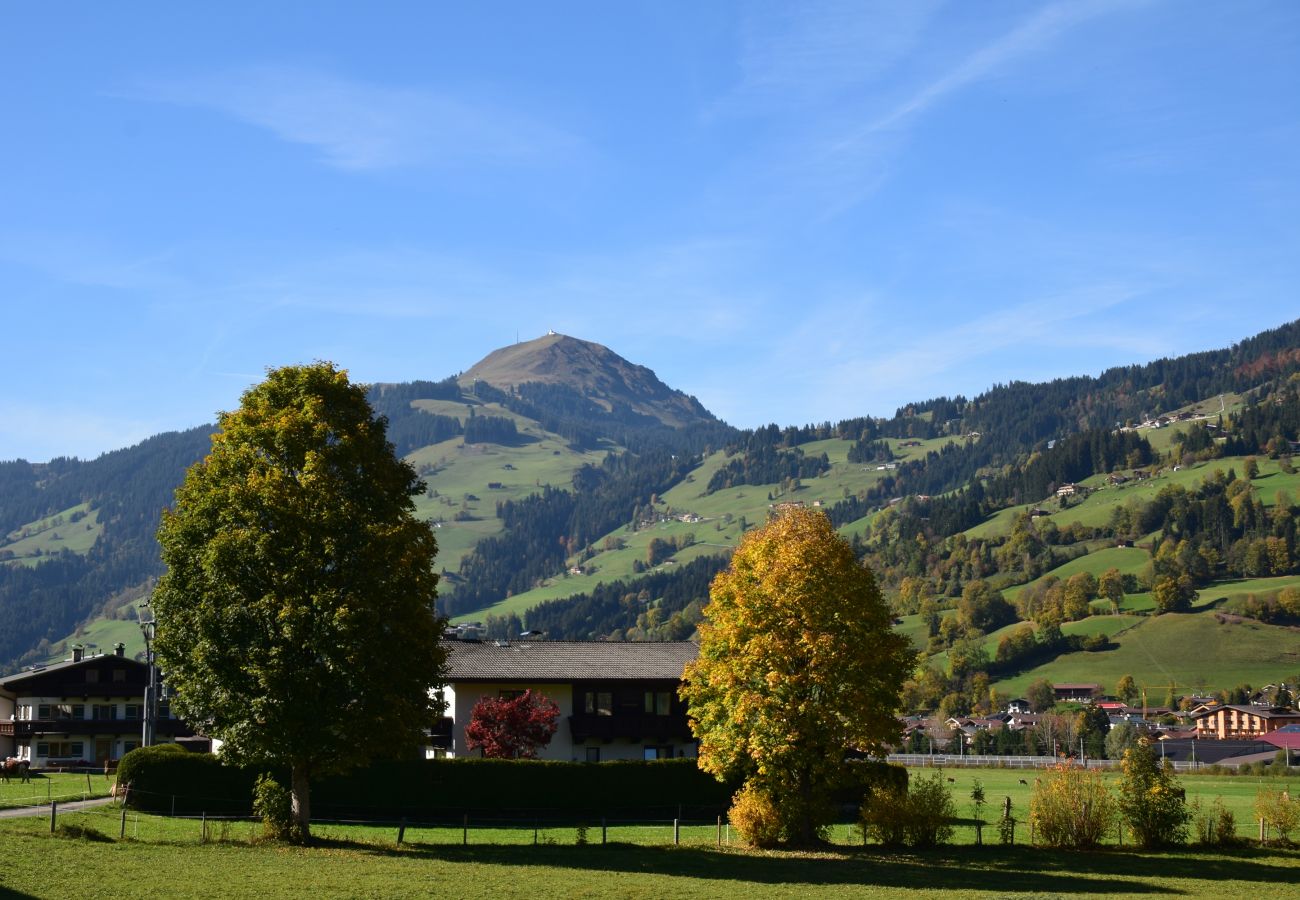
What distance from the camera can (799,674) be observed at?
156 feet

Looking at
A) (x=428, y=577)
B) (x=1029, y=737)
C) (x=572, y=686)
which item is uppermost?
(x=428, y=577)

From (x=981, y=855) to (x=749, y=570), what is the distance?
13281 mm

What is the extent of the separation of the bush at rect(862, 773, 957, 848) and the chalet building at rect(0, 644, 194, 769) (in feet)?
260

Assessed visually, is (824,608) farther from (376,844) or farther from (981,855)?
(376,844)

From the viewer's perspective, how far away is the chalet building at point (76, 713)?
362 feet

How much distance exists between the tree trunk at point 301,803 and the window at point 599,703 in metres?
32.7

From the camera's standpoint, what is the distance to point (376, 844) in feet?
150

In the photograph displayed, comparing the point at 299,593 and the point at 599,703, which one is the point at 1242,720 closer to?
the point at 599,703

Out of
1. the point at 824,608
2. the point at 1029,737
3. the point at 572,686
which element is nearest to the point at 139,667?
the point at 572,686

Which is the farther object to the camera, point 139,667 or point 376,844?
point 139,667

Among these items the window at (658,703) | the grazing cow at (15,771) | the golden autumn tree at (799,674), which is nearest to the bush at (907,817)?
the golden autumn tree at (799,674)

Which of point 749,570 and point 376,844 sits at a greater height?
point 749,570

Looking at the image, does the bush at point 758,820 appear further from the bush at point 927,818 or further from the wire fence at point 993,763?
the wire fence at point 993,763

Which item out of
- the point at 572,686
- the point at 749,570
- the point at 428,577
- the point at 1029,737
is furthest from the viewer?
the point at 1029,737
